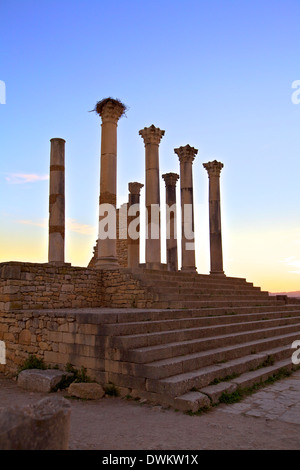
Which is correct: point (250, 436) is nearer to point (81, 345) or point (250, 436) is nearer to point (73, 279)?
point (81, 345)

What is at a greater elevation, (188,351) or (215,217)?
(215,217)

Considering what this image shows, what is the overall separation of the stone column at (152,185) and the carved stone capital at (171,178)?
5258 millimetres

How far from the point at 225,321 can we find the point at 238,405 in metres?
4.22

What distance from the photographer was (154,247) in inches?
698

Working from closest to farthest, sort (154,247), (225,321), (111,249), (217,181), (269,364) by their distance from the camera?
(269,364) → (225,321) → (111,249) → (154,247) → (217,181)

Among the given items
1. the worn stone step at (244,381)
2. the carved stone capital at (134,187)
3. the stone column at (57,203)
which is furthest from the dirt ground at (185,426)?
the carved stone capital at (134,187)

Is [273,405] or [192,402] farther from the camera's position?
[273,405]

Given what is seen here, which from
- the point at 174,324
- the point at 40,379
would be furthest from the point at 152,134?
the point at 40,379

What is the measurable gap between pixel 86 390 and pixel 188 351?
212cm

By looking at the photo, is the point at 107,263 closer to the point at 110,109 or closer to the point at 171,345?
the point at 110,109

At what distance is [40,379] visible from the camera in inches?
282

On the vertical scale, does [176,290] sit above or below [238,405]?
above

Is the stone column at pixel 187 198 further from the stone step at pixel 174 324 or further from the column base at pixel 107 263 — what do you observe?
the stone step at pixel 174 324

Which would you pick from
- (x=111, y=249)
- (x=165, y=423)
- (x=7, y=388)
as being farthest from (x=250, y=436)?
(x=111, y=249)
